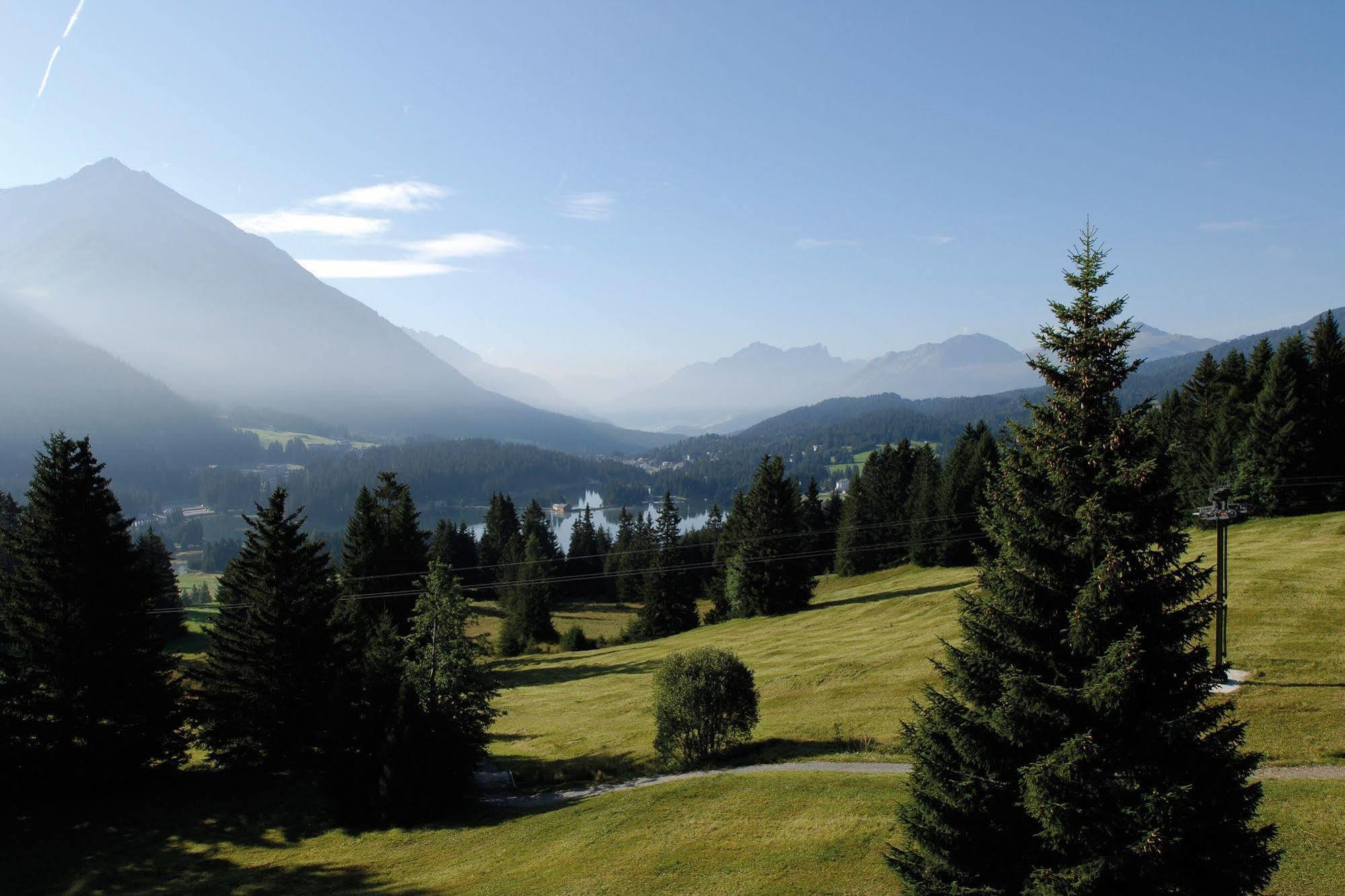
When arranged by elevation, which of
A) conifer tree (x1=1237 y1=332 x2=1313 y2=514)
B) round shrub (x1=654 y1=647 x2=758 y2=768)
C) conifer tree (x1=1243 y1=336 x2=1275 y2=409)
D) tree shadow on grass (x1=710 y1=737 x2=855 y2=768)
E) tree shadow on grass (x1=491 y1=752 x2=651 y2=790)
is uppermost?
conifer tree (x1=1243 y1=336 x2=1275 y2=409)

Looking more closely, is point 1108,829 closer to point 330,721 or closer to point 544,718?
point 330,721

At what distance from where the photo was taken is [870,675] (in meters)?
32.2

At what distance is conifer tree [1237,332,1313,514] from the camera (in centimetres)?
4997

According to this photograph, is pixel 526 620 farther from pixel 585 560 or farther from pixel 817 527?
pixel 817 527

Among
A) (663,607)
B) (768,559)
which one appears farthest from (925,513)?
(663,607)

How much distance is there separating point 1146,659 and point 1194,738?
1.34 m

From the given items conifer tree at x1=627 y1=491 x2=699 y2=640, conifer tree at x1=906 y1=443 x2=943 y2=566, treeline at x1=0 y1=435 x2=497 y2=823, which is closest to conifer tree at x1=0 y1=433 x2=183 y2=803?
treeline at x1=0 y1=435 x2=497 y2=823

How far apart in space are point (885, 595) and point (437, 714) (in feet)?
126

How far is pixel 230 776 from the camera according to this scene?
27609mm

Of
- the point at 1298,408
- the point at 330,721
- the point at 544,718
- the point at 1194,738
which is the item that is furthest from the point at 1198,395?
the point at 330,721

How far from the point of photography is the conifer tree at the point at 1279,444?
4997cm

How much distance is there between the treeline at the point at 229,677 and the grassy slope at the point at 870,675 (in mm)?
5822

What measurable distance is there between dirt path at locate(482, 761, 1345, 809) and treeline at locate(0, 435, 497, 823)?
1794 millimetres

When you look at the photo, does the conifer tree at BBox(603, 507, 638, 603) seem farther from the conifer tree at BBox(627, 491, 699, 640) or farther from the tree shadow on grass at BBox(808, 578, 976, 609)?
the tree shadow on grass at BBox(808, 578, 976, 609)
